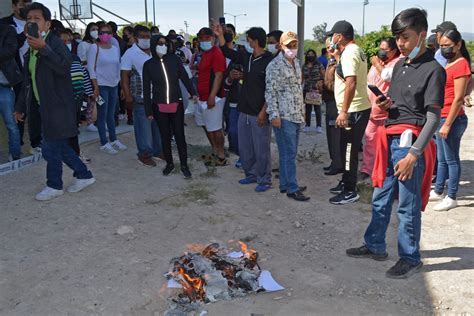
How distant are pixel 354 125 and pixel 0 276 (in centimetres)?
382

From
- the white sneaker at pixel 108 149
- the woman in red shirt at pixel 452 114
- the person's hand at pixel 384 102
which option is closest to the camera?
the person's hand at pixel 384 102

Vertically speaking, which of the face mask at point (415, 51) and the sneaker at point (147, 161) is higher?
the face mask at point (415, 51)

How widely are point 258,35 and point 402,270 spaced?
3173 millimetres

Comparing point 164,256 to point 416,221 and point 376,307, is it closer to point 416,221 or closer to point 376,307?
point 376,307

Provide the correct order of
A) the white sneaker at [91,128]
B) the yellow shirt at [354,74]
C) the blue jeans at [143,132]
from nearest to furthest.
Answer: the yellow shirt at [354,74]
the blue jeans at [143,132]
the white sneaker at [91,128]

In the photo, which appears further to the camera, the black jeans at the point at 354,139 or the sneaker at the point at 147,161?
the sneaker at the point at 147,161

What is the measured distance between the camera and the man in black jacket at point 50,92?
4887 mm

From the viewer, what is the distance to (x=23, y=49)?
21.9ft

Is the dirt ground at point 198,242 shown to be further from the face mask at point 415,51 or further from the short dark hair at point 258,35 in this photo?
the short dark hair at point 258,35

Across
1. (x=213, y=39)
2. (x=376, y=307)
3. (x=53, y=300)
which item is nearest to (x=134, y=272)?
(x=53, y=300)

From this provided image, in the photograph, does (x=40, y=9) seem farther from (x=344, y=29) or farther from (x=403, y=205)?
(x=403, y=205)

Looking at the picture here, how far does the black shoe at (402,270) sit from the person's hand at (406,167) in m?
0.75

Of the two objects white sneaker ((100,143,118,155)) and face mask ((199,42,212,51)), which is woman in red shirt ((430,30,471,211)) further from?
white sneaker ((100,143,118,155))

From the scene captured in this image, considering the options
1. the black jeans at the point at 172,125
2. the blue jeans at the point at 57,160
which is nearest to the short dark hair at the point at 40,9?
the blue jeans at the point at 57,160
